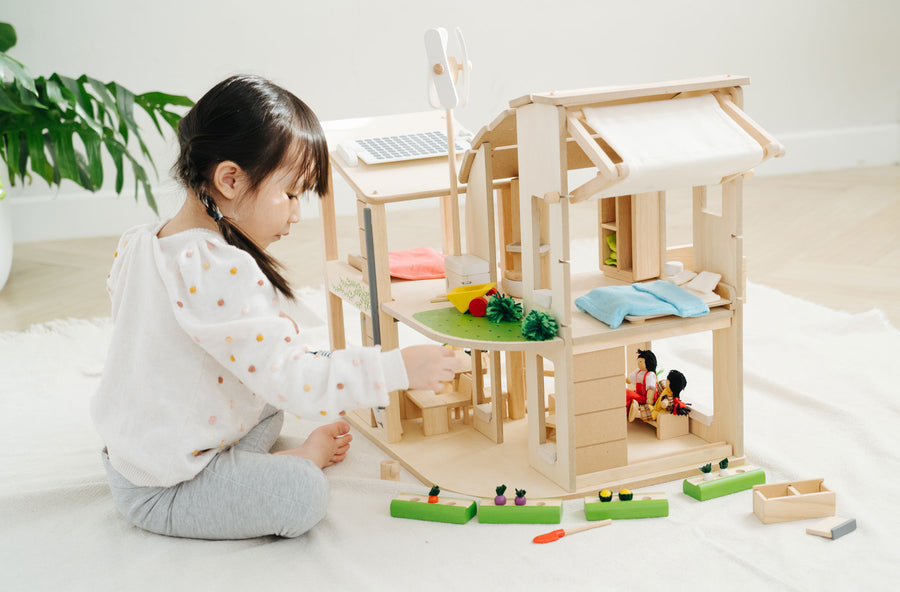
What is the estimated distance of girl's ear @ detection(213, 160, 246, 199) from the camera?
1.16 m

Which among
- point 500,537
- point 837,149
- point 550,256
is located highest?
point 550,256

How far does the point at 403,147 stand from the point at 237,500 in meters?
0.65

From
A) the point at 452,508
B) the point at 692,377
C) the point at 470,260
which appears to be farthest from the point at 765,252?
the point at 452,508

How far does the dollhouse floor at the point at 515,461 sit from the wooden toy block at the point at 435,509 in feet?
0.16

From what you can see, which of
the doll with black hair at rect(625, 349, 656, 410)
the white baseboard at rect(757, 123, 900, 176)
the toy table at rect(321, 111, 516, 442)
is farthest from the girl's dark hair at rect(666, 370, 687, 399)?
the white baseboard at rect(757, 123, 900, 176)

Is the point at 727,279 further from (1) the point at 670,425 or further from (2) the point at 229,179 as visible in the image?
(2) the point at 229,179

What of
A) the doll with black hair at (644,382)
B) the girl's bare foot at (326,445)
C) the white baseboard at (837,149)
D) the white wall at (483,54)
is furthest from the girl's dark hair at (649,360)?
the white baseboard at (837,149)

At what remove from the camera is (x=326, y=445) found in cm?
143

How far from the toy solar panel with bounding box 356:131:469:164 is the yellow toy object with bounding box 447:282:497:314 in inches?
10.9

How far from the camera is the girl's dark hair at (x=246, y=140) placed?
115 centimetres

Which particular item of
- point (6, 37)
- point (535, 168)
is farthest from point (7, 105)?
point (535, 168)

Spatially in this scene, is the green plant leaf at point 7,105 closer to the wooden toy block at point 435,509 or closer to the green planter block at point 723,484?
the wooden toy block at point 435,509

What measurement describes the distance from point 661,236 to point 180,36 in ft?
6.71

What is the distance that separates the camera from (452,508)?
Result: 1.25 m
